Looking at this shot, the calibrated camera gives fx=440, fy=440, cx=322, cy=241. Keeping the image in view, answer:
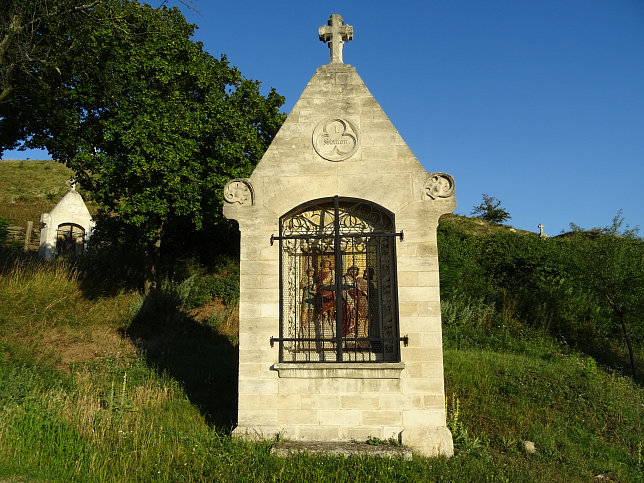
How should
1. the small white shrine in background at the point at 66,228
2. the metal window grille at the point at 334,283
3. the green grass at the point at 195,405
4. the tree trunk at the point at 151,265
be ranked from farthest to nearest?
the small white shrine in background at the point at 66,228
the tree trunk at the point at 151,265
the metal window grille at the point at 334,283
the green grass at the point at 195,405

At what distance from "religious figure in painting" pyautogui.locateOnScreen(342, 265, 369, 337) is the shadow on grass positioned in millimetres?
2124

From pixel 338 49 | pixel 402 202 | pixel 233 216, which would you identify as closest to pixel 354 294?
pixel 402 202

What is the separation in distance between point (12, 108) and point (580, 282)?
1556 cm

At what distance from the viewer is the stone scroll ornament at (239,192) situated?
19.3 feet

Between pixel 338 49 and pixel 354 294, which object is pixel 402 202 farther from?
pixel 338 49

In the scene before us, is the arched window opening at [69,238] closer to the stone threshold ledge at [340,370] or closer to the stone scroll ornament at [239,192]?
the stone scroll ornament at [239,192]

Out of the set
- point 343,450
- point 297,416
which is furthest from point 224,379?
point 343,450

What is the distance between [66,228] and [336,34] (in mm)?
17177

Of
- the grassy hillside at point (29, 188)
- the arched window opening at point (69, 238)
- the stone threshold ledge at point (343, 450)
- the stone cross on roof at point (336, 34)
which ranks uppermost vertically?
the grassy hillside at point (29, 188)

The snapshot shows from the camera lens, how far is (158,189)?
11617 mm

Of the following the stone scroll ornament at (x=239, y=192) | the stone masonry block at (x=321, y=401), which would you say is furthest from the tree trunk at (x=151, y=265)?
the stone masonry block at (x=321, y=401)

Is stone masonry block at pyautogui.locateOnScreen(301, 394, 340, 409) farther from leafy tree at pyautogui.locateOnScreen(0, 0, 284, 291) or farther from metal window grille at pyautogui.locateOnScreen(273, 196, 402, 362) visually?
leafy tree at pyautogui.locateOnScreen(0, 0, 284, 291)

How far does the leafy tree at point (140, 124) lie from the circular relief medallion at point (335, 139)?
262 inches

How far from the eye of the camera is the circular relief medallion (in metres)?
5.91
